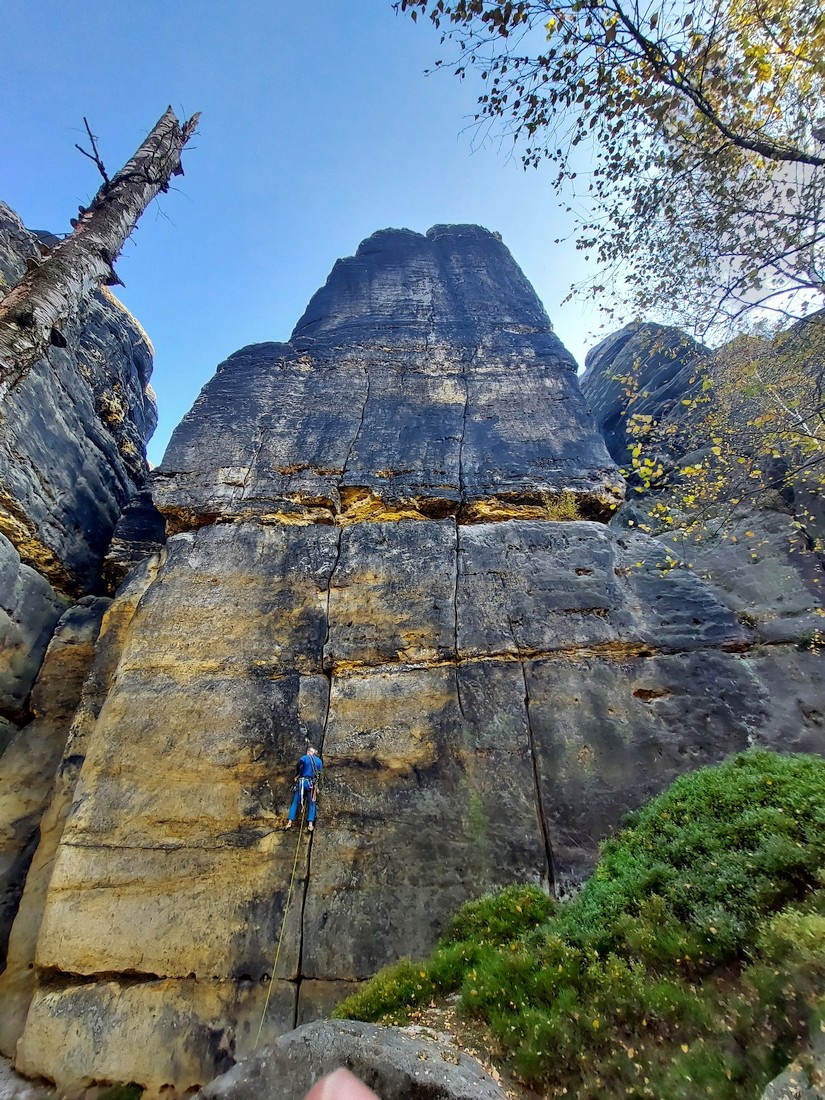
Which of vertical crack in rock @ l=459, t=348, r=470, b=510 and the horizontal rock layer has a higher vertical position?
vertical crack in rock @ l=459, t=348, r=470, b=510

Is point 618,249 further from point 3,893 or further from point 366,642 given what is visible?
point 3,893

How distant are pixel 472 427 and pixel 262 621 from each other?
19.5 ft

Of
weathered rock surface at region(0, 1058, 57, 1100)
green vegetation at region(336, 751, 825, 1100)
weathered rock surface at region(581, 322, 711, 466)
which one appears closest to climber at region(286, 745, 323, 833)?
green vegetation at region(336, 751, 825, 1100)

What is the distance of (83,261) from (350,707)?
24.1 feet

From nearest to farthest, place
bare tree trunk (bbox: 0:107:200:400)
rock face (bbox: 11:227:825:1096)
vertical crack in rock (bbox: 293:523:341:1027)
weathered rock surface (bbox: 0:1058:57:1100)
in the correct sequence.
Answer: weathered rock surface (bbox: 0:1058:57:1100), vertical crack in rock (bbox: 293:523:341:1027), rock face (bbox: 11:227:825:1096), bare tree trunk (bbox: 0:107:200:400)

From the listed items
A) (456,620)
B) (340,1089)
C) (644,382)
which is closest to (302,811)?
(456,620)

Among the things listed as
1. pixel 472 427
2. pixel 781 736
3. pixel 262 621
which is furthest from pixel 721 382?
pixel 262 621

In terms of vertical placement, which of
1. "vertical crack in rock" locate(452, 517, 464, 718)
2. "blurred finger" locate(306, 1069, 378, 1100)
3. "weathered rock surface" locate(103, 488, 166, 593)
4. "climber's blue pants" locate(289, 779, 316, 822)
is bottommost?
"blurred finger" locate(306, 1069, 378, 1100)

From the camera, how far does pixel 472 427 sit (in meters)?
11.8

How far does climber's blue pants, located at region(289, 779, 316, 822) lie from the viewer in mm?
7156

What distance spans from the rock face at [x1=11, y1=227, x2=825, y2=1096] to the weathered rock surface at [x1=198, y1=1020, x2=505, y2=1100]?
2283 millimetres

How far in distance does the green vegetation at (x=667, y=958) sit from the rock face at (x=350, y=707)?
2.87 feet

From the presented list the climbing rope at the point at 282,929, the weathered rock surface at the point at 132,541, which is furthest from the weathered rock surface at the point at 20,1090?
the weathered rock surface at the point at 132,541

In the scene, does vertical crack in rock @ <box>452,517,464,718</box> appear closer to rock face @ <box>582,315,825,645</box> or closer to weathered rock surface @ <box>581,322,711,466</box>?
rock face @ <box>582,315,825,645</box>
